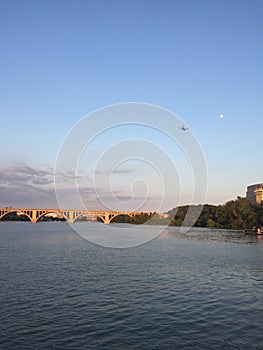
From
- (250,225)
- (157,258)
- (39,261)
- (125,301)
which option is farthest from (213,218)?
(125,301)

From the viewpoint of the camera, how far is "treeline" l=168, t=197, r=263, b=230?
134 meters

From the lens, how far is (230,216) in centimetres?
14312

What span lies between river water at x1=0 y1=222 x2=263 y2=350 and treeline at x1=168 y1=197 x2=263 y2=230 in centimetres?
10168

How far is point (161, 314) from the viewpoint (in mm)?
20625

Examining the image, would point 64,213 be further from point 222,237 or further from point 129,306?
point 129,306

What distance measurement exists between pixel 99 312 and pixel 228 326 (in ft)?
24.2

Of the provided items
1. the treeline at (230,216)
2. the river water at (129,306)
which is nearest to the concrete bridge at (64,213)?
the treeline at (230,216)

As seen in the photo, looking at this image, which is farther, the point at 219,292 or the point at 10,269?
the point at 10,269

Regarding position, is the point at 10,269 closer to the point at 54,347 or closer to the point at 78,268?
the point at 78,268

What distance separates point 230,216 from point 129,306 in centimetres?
12806

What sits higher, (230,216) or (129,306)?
(230,216)

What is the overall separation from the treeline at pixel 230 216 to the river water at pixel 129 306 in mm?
101685

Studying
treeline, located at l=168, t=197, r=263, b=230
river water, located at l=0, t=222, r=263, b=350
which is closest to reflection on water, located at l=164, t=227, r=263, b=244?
treeline, located at l=168, t=197, r=263, b=230

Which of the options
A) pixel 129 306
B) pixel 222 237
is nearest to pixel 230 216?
A: pixel 222 237
